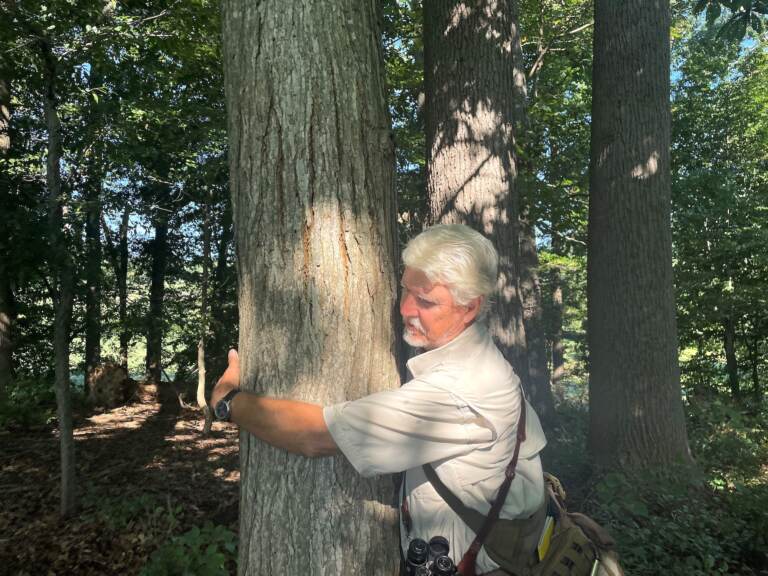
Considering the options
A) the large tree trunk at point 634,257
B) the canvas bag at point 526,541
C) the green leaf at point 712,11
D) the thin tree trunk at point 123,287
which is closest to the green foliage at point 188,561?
the canvas bag at point 526,541

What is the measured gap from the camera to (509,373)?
182 cm

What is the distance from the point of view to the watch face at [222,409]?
179cm

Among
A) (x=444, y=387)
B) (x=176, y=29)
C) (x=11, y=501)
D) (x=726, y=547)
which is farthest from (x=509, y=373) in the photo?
(x=176, y=29)

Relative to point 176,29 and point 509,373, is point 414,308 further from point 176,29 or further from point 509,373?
point 176,29

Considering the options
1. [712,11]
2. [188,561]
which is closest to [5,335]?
[188,561]

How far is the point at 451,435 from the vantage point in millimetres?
→ 1621

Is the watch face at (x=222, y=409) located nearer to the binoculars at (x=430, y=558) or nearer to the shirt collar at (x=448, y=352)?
the shirt collar at (x=448, y=352)

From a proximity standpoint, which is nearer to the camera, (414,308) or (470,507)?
(470,507)

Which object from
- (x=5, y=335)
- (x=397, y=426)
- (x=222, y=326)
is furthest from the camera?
(x=222, y=326)

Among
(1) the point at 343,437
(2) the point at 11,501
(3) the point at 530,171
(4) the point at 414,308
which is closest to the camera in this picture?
(1) the point at 343,437

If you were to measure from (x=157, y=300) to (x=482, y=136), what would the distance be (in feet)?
38.3

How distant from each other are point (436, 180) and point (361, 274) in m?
2.65

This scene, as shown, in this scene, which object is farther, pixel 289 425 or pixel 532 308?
pixel 532 308

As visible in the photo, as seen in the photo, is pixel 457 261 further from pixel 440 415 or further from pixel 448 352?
pixel 440 415
